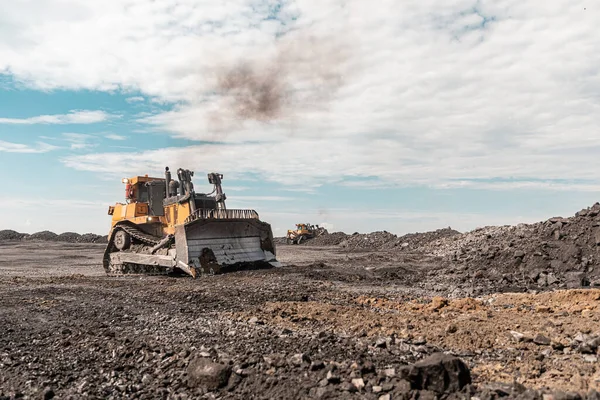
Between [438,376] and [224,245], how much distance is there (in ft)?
39.6

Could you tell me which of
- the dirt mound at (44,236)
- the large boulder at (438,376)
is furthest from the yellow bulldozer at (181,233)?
the dirt mound at (44,236)

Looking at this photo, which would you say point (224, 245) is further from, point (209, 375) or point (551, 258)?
point (209, 375)

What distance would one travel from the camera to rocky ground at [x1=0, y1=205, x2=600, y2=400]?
4598 millimetres

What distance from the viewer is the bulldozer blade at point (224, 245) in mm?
14602

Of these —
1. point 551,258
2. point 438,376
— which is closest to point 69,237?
point 551,258

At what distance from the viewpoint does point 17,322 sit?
26.6 ft

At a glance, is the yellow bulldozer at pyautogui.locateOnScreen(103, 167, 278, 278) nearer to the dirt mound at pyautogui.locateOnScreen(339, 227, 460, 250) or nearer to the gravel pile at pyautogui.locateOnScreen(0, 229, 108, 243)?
the dirt mound at pyautogui.locateOnScreen(339, 227, 460, 250)

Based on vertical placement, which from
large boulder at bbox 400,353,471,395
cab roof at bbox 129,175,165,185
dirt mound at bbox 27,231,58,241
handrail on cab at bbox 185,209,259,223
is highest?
cab roof at bbox 129,175,165,185

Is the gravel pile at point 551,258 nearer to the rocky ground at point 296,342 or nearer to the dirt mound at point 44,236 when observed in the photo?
the rocky ground at point 296,342

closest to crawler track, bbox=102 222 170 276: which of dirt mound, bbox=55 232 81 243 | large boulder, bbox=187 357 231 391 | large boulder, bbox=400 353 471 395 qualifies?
large boulder, bbox=187 357 231 391

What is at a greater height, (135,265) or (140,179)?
(140,179)

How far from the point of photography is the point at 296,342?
19.1 feet

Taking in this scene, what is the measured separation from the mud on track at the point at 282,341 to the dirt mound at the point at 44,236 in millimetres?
51906

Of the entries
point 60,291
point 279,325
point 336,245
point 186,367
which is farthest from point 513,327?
point 336,245
